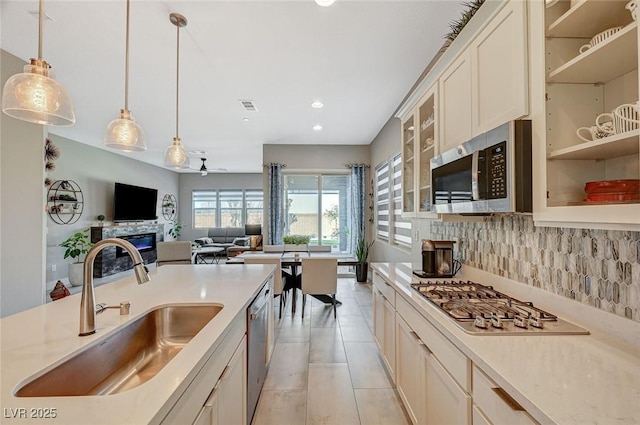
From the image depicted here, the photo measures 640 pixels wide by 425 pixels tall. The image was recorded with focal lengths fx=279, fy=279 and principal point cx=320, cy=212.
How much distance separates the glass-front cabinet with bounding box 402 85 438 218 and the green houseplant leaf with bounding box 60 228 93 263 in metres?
6.63

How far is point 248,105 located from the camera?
3979mm

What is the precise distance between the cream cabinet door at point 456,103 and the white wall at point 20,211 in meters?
3.67

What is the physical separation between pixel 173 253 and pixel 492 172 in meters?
5.10

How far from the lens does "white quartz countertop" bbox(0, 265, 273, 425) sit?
68 centimetres

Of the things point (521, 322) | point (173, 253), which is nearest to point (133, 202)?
point (173, 253)

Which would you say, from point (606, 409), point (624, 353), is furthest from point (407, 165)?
point (606, 409)

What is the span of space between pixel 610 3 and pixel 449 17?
4.77ft

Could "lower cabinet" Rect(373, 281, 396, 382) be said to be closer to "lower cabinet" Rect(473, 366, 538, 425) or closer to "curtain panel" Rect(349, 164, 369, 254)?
"lower cabinet" Rect(473, 366, 538, 425)

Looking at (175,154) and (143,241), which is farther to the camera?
(143,241)

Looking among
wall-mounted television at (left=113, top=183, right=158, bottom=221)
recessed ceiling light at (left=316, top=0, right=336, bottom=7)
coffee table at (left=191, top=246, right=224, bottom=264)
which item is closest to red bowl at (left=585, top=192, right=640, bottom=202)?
recessed ceiling light at (left=316, top=0, right=336, bottom=7)

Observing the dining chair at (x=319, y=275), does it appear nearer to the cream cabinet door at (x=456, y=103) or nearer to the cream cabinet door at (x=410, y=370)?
the cream cabinet door at (x=410, y=370)

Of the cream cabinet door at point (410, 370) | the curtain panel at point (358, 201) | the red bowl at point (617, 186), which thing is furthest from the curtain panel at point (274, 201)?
the red bowl at point (617, 186)

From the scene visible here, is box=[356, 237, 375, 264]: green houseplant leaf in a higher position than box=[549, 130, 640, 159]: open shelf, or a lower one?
lower

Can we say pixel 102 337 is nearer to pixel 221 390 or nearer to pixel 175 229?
pixel 221 390
